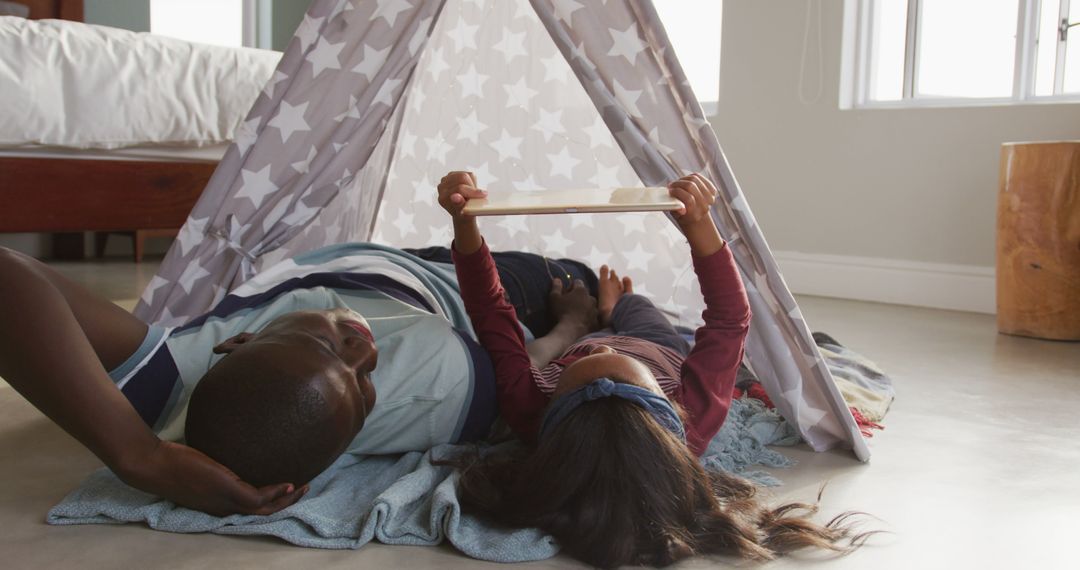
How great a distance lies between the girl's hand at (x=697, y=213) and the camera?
1358 millimetres

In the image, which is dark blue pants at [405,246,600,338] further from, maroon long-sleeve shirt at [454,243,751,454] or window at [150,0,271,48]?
window at [150,0,271,48]

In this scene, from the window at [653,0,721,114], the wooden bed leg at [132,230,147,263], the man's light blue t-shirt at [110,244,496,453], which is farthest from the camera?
the wooden bed leg at [132,230,147,263]

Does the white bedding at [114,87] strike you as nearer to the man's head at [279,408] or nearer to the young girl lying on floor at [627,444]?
the young girl lying on floor at [627,444]

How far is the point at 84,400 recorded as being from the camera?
1083 millimetres

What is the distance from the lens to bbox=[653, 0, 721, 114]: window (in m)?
4.01

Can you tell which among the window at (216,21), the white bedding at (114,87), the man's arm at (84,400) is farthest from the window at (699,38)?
the man's arm at (84,400)

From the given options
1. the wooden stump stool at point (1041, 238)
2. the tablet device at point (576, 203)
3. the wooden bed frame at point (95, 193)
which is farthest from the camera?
the wooden bed frame at point (95, 193)

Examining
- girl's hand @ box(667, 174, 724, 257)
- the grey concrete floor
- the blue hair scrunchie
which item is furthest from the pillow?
the blue hair scrunchie

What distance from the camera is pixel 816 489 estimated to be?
1.39 m

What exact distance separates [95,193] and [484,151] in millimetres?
1398

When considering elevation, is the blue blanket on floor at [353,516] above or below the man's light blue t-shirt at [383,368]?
below

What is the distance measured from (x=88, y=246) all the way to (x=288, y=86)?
3.38 m

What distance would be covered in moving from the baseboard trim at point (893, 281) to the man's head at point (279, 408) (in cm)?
263

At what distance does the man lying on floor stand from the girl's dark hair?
8.6 inches
